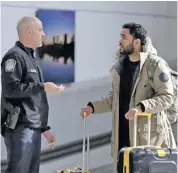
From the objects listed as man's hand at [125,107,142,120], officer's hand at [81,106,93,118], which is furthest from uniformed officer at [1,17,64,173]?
man's hand at [125,107,142,120]

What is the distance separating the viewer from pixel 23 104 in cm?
357

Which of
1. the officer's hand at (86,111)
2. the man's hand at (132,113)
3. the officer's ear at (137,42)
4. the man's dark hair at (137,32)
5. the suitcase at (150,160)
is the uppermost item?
the man's dark hair at (137,32)

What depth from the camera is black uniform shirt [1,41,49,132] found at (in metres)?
3.47

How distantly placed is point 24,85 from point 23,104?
0.55ft

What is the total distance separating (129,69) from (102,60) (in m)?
1.21

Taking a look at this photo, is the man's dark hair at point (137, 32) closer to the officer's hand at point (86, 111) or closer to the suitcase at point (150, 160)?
the officer's hand at point (86, 111)

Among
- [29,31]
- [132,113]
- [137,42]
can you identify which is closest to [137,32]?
[137,42]

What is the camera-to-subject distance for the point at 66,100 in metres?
4.84

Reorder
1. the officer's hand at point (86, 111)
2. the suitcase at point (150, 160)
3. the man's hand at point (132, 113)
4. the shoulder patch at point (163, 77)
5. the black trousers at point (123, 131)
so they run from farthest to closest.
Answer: the officer's hand at point (86, 111) < the black trousers at point (123, 131) < the shoulder patch at point (163, 77) < the man's hand at point (132, 113) < the suitcase at point (150, 160)

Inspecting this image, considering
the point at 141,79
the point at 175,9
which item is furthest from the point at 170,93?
the point at 175,9

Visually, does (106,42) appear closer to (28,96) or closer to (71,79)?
(71,79)

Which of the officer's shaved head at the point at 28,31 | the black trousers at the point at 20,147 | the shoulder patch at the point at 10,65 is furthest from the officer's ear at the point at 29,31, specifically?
the black trousers at the point at 20,147

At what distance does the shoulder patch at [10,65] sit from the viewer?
3486mm

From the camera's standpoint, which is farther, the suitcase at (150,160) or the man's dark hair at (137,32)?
the man's dark hair at (137,32)
